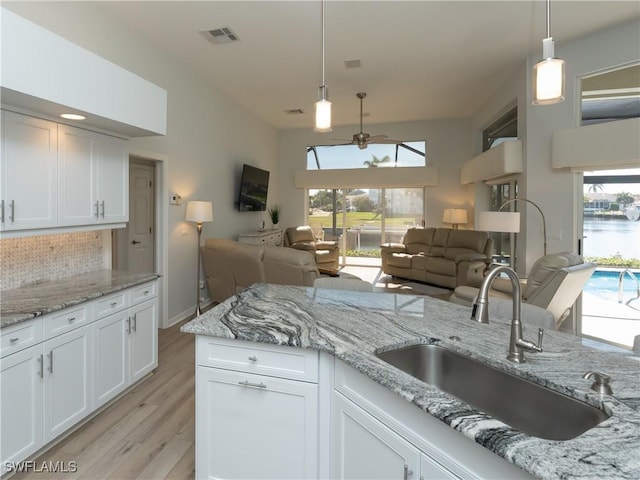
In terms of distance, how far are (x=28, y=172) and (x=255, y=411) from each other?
208cm

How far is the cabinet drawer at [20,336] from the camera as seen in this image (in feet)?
5.79

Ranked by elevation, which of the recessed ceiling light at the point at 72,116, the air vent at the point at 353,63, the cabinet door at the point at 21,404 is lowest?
the cabinet door at the point at 21,404

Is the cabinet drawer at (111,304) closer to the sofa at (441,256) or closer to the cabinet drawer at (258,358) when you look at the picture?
the cabinet drawer at (258,358)

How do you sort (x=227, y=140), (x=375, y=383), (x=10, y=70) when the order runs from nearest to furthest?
(x=375, y=383) < (x=10, y=70) < (x=227, y=140)

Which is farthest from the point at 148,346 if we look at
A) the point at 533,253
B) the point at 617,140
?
the point at 617,140

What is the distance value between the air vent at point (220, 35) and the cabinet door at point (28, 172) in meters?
2.06

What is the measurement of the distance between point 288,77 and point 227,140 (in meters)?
1.56

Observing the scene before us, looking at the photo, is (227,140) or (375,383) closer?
(375,383)

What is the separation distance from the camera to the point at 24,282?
247cm

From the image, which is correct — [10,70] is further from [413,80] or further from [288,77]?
[413,80]

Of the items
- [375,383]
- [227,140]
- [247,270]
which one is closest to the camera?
[375,383]

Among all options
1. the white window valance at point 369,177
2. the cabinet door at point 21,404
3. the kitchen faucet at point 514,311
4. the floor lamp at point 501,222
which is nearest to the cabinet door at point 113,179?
the cabinet door at point 21,404

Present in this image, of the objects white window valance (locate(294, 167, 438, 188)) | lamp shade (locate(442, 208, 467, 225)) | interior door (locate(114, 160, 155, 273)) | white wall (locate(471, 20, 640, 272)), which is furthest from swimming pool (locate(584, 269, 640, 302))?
interior door (locate(114, 160, 155, 273))

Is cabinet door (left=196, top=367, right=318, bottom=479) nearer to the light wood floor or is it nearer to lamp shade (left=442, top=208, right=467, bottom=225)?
the light wood floor
